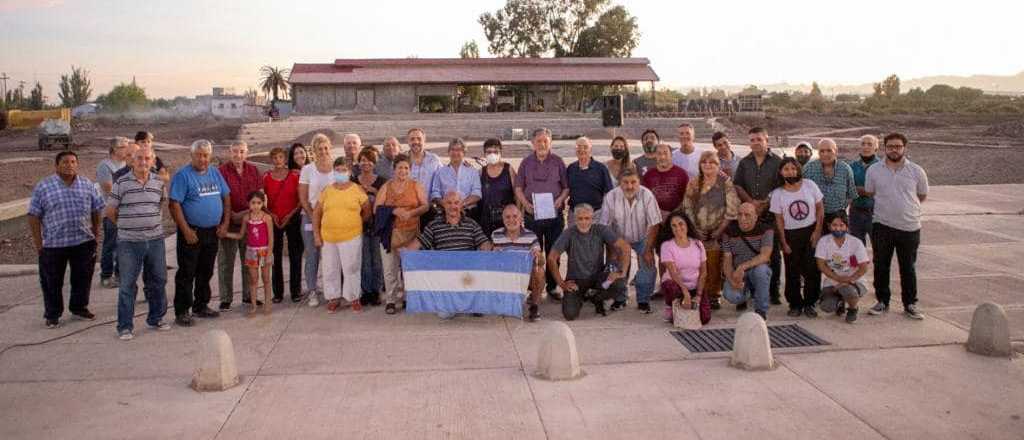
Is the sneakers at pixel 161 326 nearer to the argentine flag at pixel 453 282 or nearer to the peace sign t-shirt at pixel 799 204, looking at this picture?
the argentine flag at pixel 453 282

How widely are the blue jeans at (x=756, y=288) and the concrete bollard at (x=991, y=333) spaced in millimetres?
1728

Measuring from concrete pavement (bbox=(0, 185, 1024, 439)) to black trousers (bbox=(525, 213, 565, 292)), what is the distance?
1.56ft

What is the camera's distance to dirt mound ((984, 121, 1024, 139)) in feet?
119

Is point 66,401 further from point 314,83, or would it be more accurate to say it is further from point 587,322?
point 314,83

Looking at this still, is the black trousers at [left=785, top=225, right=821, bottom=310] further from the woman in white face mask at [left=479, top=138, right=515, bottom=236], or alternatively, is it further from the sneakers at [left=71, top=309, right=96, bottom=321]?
the sneakers at [left=71, top=309, right=96, bottom=321]

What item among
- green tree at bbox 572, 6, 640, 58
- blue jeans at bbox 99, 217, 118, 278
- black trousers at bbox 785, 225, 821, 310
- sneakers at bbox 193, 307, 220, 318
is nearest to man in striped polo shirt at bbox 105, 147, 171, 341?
sneakers at bbox 193, 307, 220, 318

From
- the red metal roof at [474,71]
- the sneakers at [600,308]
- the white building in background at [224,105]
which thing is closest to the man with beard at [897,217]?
the sneakers at [600,308]

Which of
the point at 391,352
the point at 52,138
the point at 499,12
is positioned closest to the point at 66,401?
the point at 391,352

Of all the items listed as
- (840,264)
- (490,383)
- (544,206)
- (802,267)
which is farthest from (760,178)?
(490,383)

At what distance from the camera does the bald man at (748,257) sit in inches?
283

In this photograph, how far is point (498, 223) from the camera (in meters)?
7.90

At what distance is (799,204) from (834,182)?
1.81ft

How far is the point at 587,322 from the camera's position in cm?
720

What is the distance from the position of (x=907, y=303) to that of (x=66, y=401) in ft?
23.4
